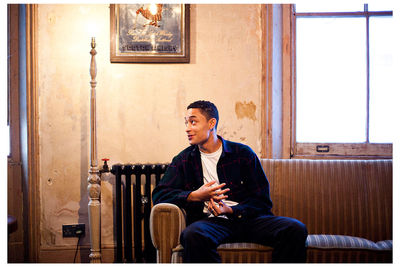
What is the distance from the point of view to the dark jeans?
1.71 m

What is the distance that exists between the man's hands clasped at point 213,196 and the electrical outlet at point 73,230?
1221 millimetres

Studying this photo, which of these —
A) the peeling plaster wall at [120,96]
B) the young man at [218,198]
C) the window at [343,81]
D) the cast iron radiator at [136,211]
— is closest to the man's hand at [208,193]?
the young man at [218,198]

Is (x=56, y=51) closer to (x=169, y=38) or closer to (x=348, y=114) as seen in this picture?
(x=169, y=38)

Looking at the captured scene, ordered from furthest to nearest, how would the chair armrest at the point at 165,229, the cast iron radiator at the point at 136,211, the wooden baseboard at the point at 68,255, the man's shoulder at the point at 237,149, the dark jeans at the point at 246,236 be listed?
1. the wooden baseboard at the point at 68,255
2. the cast iron radiator at the point at 136,211
3. the man's shoulder at the point at 237,149
4. the chair armrest at the point at 165,229
5. the dark jeans at the point at 246,236

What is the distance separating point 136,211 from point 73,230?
59 centimetres

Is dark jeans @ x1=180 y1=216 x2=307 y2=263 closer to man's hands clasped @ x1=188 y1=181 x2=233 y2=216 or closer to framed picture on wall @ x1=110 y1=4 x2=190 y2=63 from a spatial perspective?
man's hands clasped @ x1=188 y1=181 x2=233 y2=216

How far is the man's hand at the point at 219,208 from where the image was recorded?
6.16 ft

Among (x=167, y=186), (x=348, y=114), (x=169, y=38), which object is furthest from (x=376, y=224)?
(x=169, y=38)

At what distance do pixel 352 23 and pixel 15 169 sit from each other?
9.99ft

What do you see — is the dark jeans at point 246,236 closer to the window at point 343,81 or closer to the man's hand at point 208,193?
the man's hand at point 208,193

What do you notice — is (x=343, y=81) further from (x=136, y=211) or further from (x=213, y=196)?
(x=136, y=211)

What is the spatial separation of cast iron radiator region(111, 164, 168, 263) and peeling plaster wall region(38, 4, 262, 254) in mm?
188

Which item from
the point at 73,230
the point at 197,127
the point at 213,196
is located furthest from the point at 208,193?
the point at 73,230

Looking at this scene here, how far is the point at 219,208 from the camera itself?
1.89 meters
